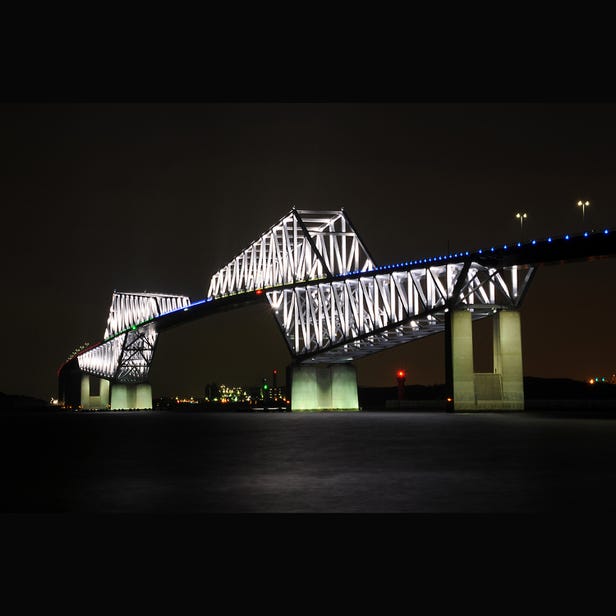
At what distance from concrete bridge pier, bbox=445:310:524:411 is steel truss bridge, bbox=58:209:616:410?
1337 millimetres

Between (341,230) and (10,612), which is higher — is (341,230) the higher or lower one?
the higher one

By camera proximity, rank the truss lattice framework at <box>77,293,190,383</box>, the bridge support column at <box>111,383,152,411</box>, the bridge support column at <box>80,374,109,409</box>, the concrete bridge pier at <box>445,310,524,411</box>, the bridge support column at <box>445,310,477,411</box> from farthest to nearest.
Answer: the bridge support column at <box>80,374,109,409</box> < the bridge support column at <box>111,383,152,411</box> < the truss lattice framework at <box>77,293,190,383</box> < the concrete bridge pier at <box>445,310,524,411</box> < the bridge support column at <box>445,310,477,411</box>

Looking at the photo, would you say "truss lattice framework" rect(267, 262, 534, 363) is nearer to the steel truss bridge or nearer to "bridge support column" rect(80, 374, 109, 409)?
the steel truss bridge

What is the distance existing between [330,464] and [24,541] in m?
14.8

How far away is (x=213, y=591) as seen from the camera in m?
10.6

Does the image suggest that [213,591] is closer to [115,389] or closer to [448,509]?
[448,509]

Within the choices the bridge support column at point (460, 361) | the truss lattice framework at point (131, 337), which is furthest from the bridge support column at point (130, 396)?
the bridge support column at point (460, 361)

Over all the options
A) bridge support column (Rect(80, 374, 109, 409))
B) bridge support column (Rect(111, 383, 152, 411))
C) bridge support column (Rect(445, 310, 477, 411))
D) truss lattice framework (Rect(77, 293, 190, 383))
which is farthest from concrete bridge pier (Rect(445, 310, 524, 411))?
bridge support column (Rect(80, 374, 109, 409))

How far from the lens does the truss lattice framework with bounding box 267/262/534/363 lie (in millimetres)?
75100

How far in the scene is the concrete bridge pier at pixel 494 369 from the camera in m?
72.5

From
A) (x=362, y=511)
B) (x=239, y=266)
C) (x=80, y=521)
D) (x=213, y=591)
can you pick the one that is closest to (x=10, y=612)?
(x=213, y=591)

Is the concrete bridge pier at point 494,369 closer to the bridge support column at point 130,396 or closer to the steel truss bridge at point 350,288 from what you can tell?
the steel truss bridge at point 350,288

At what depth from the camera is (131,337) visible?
15075 cm

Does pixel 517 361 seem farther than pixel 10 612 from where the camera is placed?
Yes
